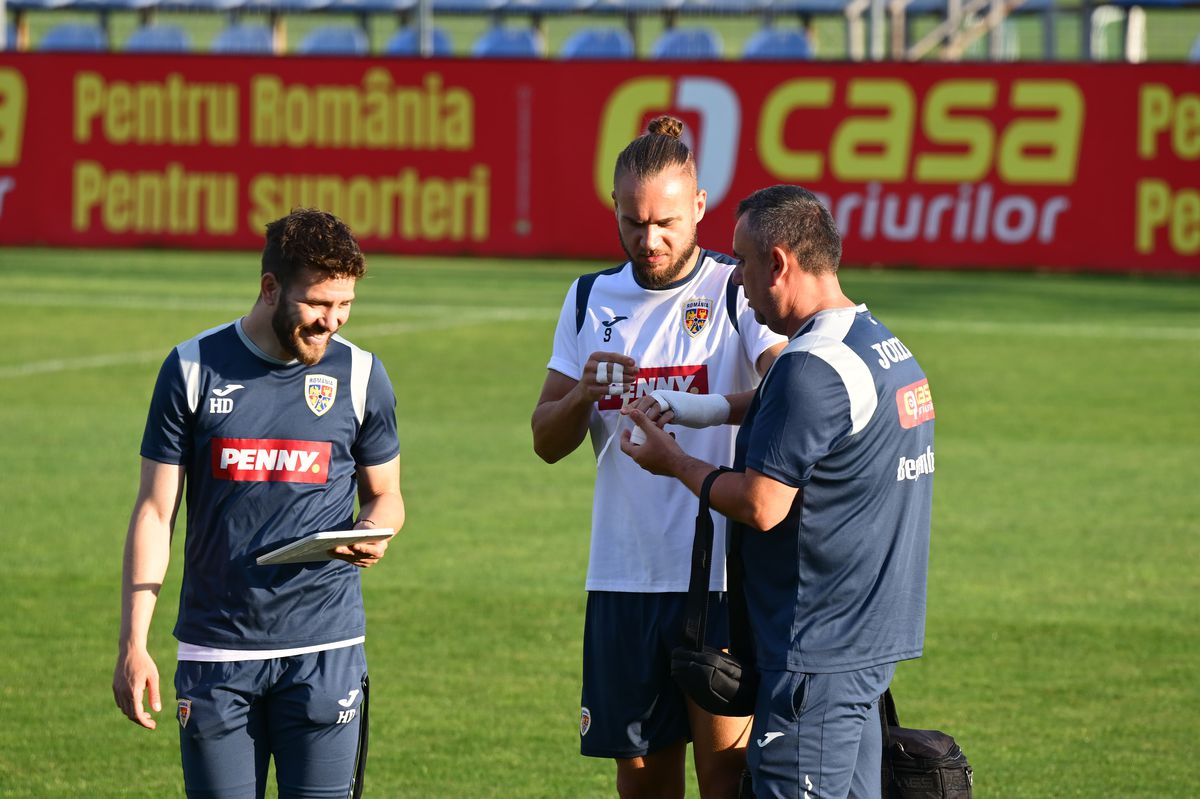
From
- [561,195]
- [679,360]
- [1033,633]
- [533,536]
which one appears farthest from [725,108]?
[679,360]

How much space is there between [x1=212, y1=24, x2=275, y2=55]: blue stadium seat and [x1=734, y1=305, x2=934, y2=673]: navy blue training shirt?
29144 millimetres

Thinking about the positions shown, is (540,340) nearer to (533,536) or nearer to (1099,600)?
(533,536)

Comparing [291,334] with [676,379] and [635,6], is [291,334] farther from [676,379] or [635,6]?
[635,6]

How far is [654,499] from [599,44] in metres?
28.6

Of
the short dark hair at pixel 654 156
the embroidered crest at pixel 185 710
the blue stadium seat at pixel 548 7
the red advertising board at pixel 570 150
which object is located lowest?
the embroidered crest at pixel 185 710

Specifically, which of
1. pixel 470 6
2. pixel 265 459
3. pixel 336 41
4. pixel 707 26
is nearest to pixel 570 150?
pixel 470 6

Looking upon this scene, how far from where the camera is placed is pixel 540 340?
707 inches

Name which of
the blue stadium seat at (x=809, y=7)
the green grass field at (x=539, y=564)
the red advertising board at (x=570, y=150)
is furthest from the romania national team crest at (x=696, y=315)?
the blue stadium seat at (x=809, y=7)

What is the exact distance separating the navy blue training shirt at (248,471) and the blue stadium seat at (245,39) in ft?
93.8

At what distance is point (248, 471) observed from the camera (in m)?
4.56

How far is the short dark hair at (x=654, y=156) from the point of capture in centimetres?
488

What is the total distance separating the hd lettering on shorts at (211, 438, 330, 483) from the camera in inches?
179

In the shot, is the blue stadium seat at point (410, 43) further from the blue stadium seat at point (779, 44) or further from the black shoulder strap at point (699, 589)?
the black shoulder strap at point (699, 589)

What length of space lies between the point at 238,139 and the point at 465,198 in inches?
132
